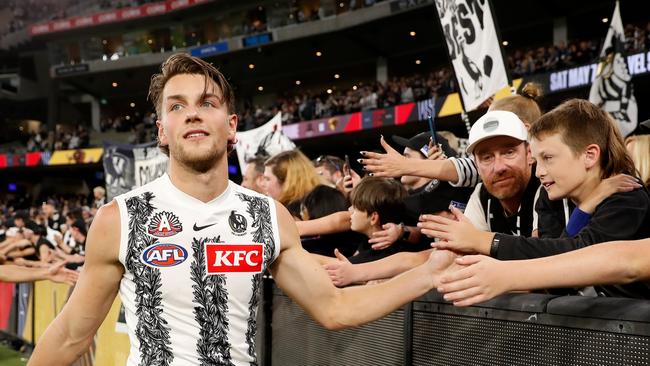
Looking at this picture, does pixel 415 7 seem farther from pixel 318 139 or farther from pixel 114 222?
pixel 114 222

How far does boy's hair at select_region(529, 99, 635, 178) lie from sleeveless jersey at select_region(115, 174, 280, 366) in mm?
1108

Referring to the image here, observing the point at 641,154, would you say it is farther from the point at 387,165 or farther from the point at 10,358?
the point at 10,358

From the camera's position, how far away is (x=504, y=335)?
7.86 ft

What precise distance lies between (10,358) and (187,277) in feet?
17.6

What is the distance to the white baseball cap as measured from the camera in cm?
299

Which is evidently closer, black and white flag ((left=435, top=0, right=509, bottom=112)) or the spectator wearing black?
the spectator wearing black

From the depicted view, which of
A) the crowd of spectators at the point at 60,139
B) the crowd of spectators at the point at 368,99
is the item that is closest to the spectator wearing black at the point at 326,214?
the crowd of spectators at the point at 368,99

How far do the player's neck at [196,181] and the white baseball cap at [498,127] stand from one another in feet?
3.78

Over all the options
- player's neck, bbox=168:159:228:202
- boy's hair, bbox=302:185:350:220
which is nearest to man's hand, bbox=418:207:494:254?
player's neck, bbox=168:159:228:202

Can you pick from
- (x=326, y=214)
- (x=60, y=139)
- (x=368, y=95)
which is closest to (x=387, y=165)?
(x=326, y=214)

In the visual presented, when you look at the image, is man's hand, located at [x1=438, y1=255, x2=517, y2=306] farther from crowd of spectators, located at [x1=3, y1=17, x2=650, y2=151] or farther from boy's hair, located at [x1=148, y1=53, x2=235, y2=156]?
crowd of spectators, located at [x1=3, y1=17, x2=650, y2=151]

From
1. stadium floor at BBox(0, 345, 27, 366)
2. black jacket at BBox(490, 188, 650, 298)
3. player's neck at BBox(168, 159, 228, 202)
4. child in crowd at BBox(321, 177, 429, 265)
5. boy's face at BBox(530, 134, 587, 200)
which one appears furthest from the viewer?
stadium floor at BBox(0, 345, 27, 366)

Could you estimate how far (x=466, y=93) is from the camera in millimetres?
5234

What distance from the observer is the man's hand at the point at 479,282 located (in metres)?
1.97
